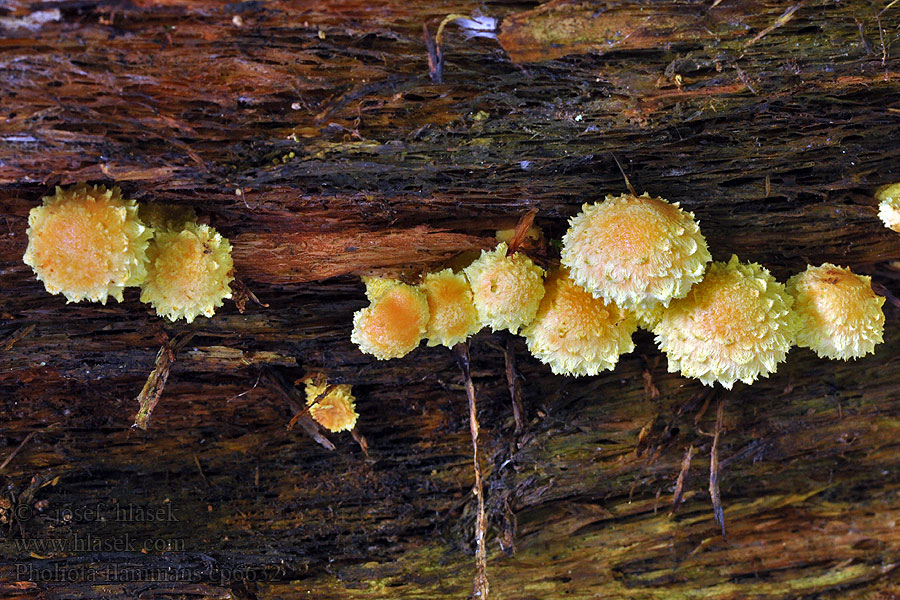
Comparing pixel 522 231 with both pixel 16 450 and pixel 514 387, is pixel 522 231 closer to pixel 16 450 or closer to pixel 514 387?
pixel 514 387

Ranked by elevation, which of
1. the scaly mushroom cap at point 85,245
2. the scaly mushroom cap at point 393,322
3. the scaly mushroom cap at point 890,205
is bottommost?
the scaly mushroom cap at point 393,322

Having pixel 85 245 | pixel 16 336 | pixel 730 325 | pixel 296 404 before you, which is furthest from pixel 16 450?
pixel 730 325

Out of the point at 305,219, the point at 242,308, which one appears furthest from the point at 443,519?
the point at 305,219

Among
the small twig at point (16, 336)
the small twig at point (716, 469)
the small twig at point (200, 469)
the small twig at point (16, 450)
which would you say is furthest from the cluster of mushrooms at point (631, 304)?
the small twig at point (16, 450)

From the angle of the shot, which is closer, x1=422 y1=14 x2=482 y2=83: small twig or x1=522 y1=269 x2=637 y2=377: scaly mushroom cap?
x1=422 y1=14 x2=482 y2=83: small twig

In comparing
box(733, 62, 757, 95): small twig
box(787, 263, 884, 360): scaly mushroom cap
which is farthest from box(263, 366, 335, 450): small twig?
box(733, 62, 757, 95): small twig

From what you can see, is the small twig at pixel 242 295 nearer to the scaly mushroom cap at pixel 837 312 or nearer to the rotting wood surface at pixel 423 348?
the rotting wood surface at pixel 423 348

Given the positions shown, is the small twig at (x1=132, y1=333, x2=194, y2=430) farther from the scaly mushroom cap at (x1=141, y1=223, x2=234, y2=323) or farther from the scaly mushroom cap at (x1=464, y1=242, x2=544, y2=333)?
the scaly mushroom cap at (x1=464, y1=242, x2=544, y2=333)
